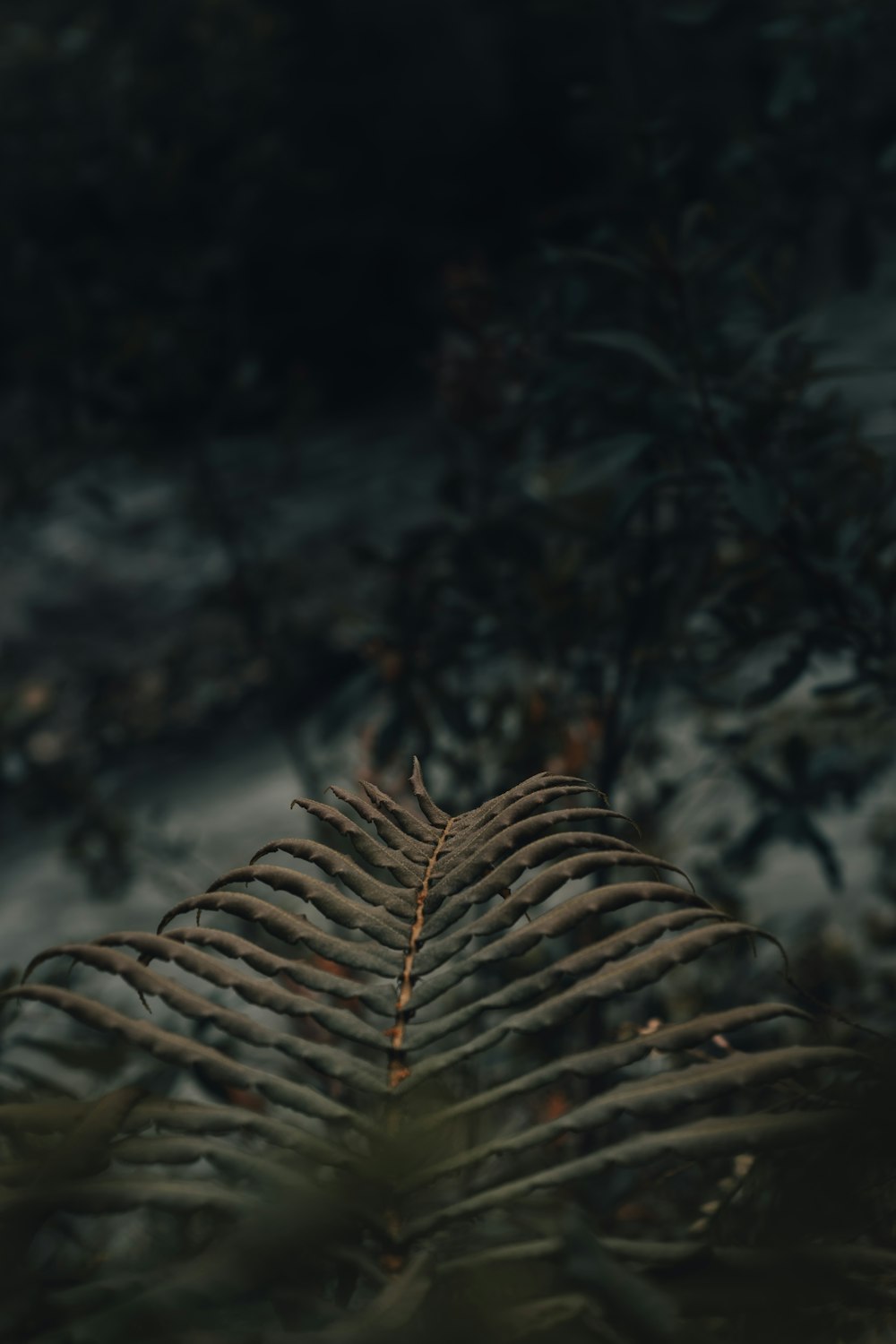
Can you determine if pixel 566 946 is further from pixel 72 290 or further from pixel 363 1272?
pixel 72 290

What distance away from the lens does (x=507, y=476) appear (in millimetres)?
1715

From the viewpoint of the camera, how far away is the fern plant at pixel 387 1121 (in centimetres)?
44

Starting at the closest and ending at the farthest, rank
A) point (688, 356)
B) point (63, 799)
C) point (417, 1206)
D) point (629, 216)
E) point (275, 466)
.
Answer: point (417, 1206) → point (688, 356) → point (629, 216) → point (63, 799) → point (275, 466)

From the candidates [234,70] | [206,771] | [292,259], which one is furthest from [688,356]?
[292,259]

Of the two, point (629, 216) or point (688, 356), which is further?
point (629, 216)

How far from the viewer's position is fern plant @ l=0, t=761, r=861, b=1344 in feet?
1.45

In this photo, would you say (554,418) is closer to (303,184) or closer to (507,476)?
(507,476)

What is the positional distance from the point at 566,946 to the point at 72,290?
1816 mm

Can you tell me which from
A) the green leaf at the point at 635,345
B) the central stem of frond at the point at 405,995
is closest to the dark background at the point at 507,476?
the green leaf at the point at 635,345

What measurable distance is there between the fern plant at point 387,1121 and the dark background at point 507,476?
2.28 feet

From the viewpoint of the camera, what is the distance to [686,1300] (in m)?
0.45

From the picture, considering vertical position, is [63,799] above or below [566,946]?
above

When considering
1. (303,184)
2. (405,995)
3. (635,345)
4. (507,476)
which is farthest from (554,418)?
(303,184)

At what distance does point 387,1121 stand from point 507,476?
1253 mm
